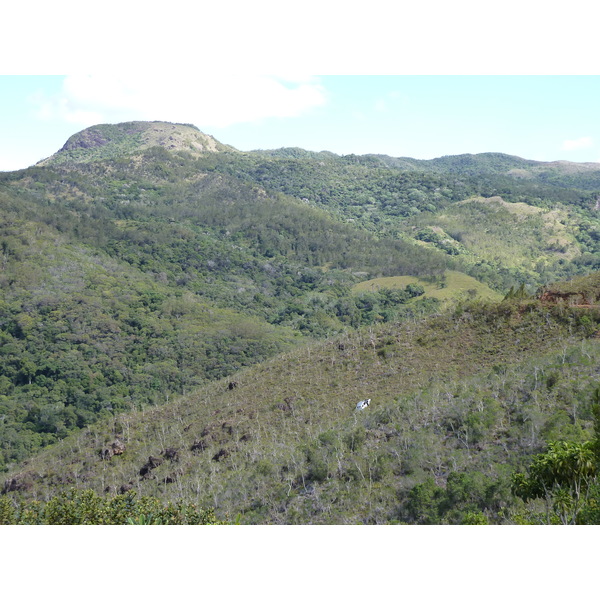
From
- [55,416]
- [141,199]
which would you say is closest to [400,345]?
[55,416]

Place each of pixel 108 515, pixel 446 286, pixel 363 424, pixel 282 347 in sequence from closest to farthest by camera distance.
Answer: pixel 108 515
pixel 363 424
pixel 282 347
pixel 446 286

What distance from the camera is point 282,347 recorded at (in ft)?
312

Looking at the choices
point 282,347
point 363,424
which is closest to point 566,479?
point 363,424

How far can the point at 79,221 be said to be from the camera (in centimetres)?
13950

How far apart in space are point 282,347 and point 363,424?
199 feet

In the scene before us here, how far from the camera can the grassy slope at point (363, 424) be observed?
28.3m

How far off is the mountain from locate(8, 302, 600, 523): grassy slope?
6.0 inches

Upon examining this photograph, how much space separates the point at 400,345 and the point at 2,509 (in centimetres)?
2909

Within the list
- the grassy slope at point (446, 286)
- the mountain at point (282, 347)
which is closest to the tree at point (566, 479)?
the mountain at point (282, 347)

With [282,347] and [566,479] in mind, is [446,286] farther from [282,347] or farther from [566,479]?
[566,479]

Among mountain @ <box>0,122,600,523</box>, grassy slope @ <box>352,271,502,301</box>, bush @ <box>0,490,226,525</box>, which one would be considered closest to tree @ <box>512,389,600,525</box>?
mountain @ <box>0,122,600,523</box>

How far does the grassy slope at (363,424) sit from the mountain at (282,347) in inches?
6.0

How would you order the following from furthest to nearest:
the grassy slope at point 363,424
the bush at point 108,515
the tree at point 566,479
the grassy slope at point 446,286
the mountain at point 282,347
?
the grassy slope at point 446,286 < the mountain at point 282,347 < the grassy slope at point 363,424 < the bush at point 108,515 < the tree at point 566,479

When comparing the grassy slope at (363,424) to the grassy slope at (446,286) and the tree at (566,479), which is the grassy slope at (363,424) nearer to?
the tree at (566,479)
